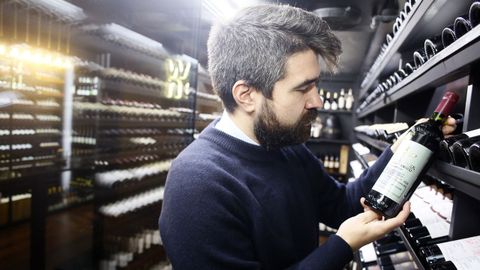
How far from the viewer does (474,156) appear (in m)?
0.78

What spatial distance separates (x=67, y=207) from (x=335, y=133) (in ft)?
13.6

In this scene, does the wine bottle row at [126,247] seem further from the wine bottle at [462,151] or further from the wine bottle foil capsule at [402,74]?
the wine bottle at [462,151]

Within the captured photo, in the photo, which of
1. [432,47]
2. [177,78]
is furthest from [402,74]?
[177,78]

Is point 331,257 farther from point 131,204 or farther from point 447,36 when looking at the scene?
point 131,204

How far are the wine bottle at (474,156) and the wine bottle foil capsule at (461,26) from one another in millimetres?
340

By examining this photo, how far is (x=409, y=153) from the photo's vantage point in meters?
0.92

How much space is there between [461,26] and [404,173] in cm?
44

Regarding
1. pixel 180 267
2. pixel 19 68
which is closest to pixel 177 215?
pixel 180 267

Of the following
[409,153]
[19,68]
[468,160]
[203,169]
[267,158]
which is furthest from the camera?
[19,68]

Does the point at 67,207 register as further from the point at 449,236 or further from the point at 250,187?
the point at 449,236

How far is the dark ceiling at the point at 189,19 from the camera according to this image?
8.37 ft

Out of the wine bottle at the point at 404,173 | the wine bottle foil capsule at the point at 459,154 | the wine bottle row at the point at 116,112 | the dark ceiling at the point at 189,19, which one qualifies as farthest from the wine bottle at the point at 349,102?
the wine bottle foil capsule at the point at 459,154

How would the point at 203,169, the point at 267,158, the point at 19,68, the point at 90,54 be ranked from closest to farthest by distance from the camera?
the point at 203,169, the point at 267,158, the point at 19,68, the point at 90,54

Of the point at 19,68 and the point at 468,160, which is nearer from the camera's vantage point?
the point at 468,160
